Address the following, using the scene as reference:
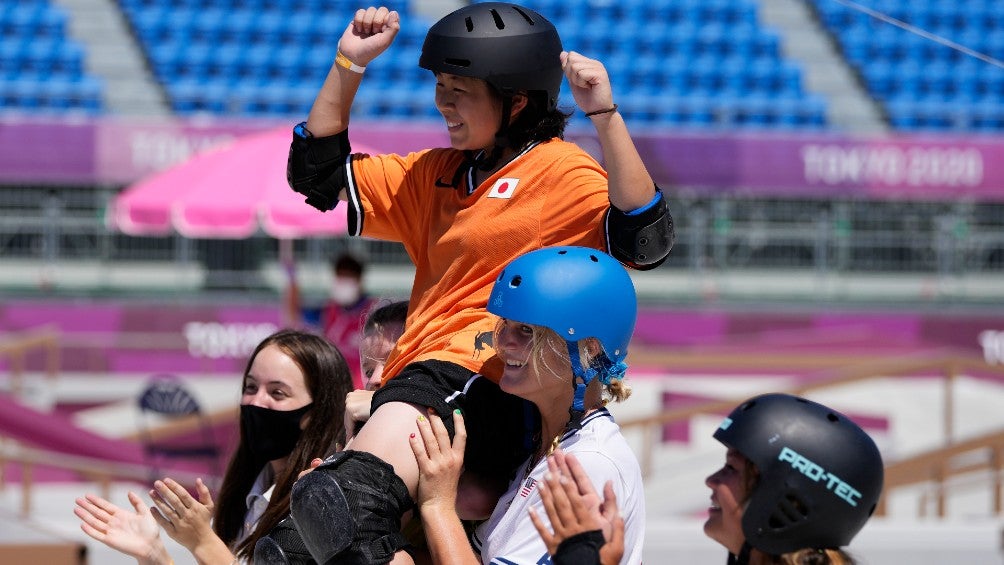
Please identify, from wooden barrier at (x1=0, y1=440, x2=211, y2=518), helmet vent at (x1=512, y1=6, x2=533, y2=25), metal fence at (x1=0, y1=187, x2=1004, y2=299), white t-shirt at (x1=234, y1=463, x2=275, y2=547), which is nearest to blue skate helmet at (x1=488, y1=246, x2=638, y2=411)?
helmet vent at (x1=512, y1=6, x2=533, y2=25)

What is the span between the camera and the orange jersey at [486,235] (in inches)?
132

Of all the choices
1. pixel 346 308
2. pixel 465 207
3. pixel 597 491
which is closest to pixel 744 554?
pixel 597 491

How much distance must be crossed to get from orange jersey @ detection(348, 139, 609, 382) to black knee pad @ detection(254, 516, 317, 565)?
1.50 ft

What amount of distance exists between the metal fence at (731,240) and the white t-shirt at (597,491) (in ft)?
40.8

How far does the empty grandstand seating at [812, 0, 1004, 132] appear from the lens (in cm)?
1925

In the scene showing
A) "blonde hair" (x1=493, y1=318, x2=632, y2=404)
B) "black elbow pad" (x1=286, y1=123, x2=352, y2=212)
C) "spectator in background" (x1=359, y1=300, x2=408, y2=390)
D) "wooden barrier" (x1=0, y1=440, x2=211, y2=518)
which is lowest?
"wooden barrier" (x1=0, y1=440, x2=211, y2=518)

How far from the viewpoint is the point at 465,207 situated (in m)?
3.50

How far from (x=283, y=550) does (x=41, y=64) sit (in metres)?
15.8

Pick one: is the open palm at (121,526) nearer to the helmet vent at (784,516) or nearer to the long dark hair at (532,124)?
the long dark hair at (532,124)

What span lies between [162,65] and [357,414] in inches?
605

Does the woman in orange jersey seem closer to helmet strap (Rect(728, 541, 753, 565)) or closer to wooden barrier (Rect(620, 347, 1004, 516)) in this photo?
helmet strap (Rect(728, 541, 753, 565))

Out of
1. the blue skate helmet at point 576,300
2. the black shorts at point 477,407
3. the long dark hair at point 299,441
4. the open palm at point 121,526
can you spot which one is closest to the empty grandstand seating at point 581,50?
the long dark hair at point 299,441

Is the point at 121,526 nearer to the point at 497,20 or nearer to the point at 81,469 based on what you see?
the point at 497,20

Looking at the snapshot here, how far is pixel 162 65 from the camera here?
59.4 feet
